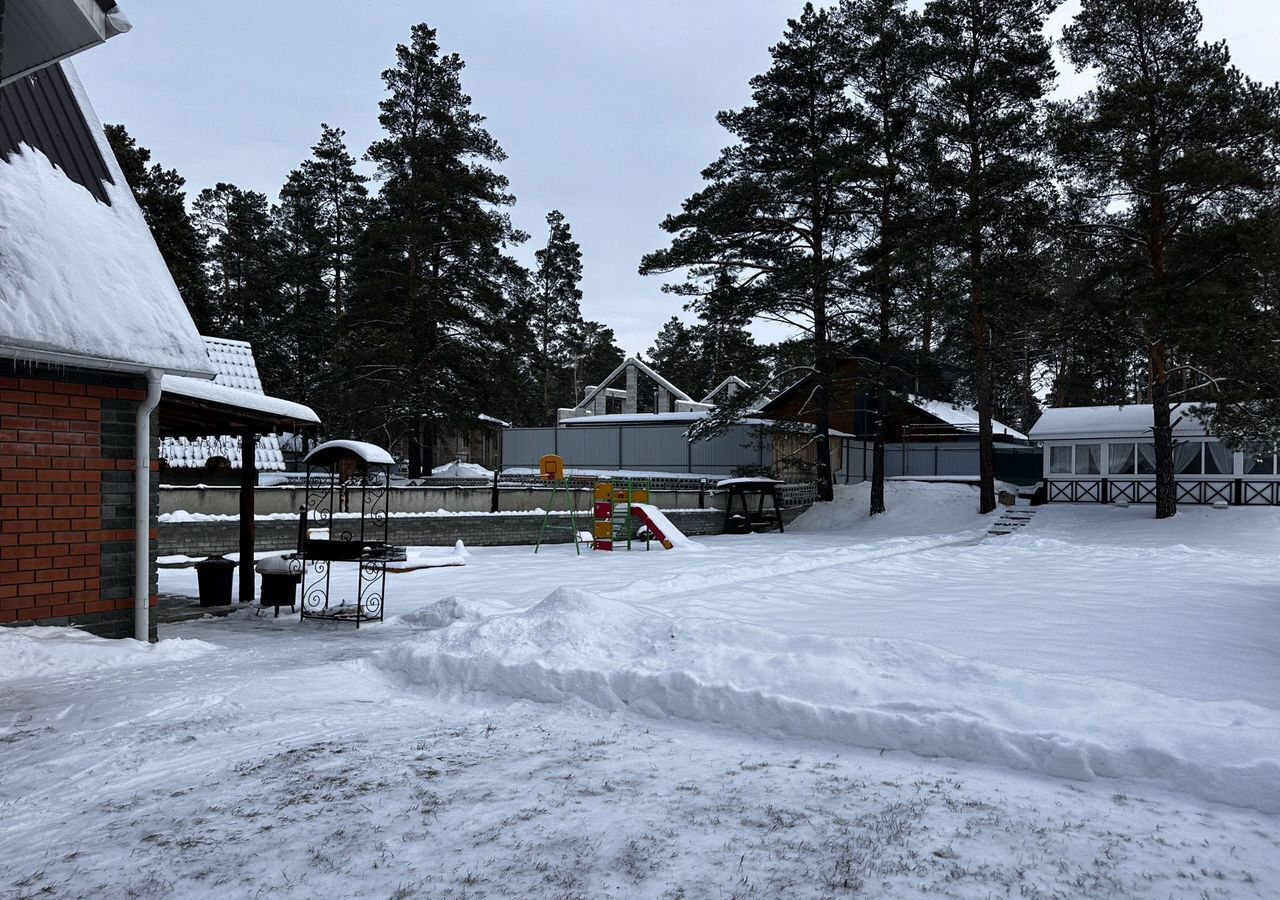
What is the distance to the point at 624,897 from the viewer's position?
3.41 m

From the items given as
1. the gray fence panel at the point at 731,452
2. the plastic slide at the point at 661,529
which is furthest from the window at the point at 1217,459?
the plastic slide at the point at 661,529

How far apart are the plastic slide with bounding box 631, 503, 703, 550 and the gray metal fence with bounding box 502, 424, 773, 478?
29.0 feet

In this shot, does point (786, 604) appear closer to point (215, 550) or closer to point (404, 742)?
point (404, 742)

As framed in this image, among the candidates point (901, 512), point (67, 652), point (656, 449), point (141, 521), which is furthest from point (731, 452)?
point (67, 652)

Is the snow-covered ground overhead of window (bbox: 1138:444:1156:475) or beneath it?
beneath

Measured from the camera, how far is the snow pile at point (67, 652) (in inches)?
268

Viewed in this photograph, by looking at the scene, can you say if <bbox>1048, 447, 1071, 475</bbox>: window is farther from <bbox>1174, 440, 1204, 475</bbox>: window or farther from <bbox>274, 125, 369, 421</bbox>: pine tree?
<bbox>274, 125, 369, 421</bbox>: pine tree

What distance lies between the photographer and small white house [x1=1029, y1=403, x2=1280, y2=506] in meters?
25.6

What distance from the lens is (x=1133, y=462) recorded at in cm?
2727

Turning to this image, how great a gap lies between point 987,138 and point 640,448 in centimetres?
1637

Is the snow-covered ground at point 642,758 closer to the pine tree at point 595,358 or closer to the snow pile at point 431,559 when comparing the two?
the snow pile at point 431,559

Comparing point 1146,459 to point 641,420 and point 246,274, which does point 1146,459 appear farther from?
point 246,274

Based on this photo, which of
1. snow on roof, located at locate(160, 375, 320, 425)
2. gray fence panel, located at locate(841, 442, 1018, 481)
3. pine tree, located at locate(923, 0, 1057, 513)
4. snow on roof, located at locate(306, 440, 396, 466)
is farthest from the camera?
gray fence panel, located at locate(841, 442, 1018, 481)

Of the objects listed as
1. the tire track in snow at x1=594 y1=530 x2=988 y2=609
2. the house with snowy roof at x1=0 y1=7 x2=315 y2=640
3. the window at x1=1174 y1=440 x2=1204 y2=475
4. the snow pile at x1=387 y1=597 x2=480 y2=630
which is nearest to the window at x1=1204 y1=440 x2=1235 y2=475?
→ the window at x1=1174 y1=440 x2=1204 y2=475
